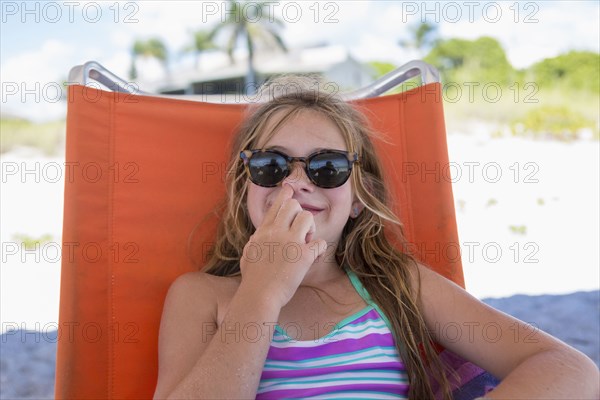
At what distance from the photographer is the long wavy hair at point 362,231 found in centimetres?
178

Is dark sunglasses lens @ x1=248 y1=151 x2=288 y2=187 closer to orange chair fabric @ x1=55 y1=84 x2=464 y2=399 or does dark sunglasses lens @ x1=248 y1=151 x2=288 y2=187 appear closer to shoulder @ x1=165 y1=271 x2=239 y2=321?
shoulder @ x1=165 y1=271 x2=239 y2=321

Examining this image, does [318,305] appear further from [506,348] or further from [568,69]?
[568,69]

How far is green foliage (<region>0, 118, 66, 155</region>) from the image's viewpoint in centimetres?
1120

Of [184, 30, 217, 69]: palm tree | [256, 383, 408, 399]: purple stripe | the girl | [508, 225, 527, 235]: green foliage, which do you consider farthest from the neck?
[184, 30, 217, 69]: palm tree

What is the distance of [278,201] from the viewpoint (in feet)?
5.60

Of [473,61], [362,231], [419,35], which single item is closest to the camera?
[362,231]

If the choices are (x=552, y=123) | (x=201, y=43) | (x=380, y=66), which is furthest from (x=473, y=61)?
(x=201, y=43)

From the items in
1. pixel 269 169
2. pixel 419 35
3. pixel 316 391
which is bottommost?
pixel 316 391

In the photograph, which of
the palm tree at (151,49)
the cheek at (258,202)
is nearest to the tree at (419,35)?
the palm tree at (151,49)

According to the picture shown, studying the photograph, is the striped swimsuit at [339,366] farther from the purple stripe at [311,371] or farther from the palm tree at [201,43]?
the palm tree at [201,43]

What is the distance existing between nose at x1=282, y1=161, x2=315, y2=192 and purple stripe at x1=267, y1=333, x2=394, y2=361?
1.52 ft

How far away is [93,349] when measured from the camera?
2.01m

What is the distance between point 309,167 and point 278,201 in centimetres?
17

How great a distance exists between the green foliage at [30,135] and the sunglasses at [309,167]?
406 inches
